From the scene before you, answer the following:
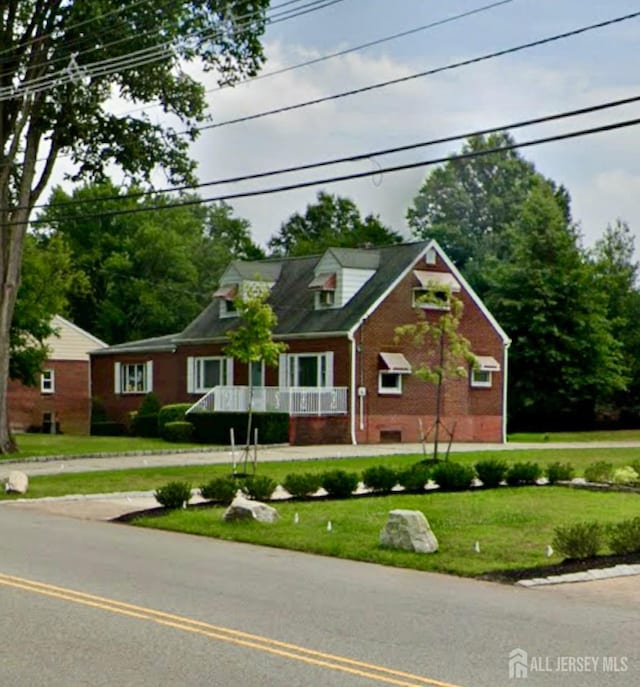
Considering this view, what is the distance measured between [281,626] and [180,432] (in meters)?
33.3

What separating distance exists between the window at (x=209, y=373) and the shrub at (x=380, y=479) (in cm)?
2718

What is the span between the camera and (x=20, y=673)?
9.00 metres

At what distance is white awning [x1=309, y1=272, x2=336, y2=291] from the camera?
46.7 meters

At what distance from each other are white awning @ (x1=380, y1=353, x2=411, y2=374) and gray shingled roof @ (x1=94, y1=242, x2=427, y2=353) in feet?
5.89

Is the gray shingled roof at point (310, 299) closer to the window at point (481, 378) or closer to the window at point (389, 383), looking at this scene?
the window at point (389, 383)

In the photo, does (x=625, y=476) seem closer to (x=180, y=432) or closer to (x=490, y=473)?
(x=490, y=473)

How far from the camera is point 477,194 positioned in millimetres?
94250

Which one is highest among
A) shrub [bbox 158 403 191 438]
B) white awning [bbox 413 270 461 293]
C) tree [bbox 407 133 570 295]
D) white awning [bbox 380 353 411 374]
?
tree [bbox 407 133 570 295]

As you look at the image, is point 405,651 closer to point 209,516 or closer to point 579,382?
point 209,516

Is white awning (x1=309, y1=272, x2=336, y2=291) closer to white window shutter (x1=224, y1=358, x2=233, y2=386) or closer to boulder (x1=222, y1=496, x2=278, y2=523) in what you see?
white window shutter (x1=224, y1=358, x2=233, y2=386)

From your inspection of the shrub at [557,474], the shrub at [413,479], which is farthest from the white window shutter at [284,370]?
the shrub at [413,479]

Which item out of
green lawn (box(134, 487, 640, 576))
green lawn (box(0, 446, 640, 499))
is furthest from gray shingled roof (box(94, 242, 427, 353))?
green lawn (box(134, 487, 640, 576))

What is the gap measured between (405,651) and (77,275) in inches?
1841

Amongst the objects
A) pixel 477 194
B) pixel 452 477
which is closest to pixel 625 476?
pixel 452 477
